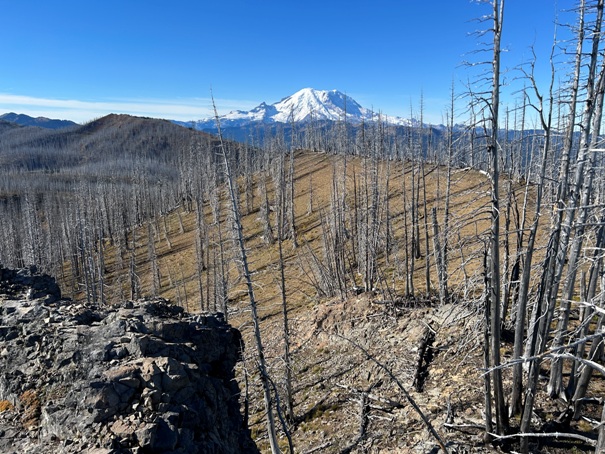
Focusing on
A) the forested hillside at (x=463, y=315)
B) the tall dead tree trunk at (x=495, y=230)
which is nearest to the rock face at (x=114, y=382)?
the forested hillside at (x=463, y=315)

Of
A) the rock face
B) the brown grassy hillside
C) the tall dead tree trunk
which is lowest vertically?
the brown grassy hillside

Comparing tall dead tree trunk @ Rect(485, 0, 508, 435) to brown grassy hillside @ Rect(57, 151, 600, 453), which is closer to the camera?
tall dead tree trunk @ Rect(485, 0, 508, 435)

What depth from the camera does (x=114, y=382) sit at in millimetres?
7469

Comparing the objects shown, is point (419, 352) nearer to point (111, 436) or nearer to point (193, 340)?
point (193, 340)

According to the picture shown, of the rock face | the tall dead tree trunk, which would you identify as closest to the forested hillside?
the tall dead tree trunk

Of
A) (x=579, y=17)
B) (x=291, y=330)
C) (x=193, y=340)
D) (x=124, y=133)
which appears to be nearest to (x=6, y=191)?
(x=124, y=133)

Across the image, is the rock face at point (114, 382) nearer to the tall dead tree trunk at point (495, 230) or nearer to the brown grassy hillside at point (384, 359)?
the brown grassy hillside at point (384, 359)

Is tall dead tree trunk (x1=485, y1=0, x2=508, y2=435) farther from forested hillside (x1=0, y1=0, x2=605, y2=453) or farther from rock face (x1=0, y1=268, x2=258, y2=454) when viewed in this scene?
rock face (x1=0, y1=268, x2=258, y2=454)

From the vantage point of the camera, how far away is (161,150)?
170 m

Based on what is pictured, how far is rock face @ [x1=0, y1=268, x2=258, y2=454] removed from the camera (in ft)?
23.0

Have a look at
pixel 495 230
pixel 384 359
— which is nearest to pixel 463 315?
pixel 495 230

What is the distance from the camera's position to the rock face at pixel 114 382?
23.0 feet

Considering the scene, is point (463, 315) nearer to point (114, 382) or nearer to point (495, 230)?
point (495, 230)

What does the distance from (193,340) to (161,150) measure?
576 feet
